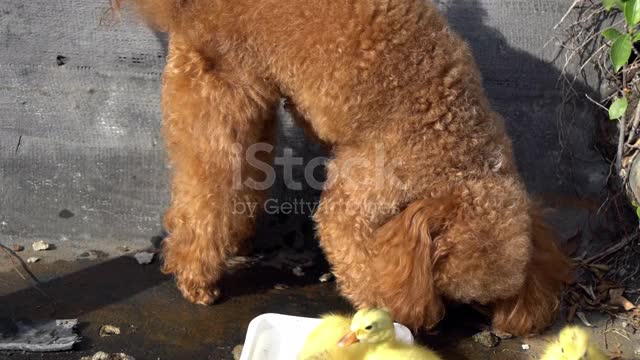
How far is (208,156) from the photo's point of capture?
9.17ft

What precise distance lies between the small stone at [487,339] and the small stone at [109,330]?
1538 millimetres

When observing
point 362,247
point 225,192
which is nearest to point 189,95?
point 225,192

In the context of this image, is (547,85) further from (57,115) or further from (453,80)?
(57,115)

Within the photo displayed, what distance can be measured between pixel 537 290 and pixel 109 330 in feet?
5.86

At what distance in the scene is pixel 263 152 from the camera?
123 inches

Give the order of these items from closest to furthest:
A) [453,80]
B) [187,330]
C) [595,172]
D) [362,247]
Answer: [453,80]
[362,247]
[187,330]
[595,172]

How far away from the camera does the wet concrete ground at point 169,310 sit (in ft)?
9.66

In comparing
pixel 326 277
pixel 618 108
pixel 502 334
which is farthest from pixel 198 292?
pixel 618 108

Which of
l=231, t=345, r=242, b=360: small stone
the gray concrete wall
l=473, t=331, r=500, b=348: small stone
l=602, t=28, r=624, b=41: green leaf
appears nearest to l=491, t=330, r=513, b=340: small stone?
l=473, t=331, r=500, b=348: small stone

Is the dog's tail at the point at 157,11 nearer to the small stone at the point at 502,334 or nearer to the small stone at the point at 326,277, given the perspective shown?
the small stone at the point at 326,277

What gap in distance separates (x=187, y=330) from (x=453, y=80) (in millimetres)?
1528

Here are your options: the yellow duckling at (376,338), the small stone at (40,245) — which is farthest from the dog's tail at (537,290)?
the small stone at (40,245)

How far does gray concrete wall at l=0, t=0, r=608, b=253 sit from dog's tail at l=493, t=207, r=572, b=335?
0.75 m

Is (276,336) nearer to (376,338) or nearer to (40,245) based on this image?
(376,338)
